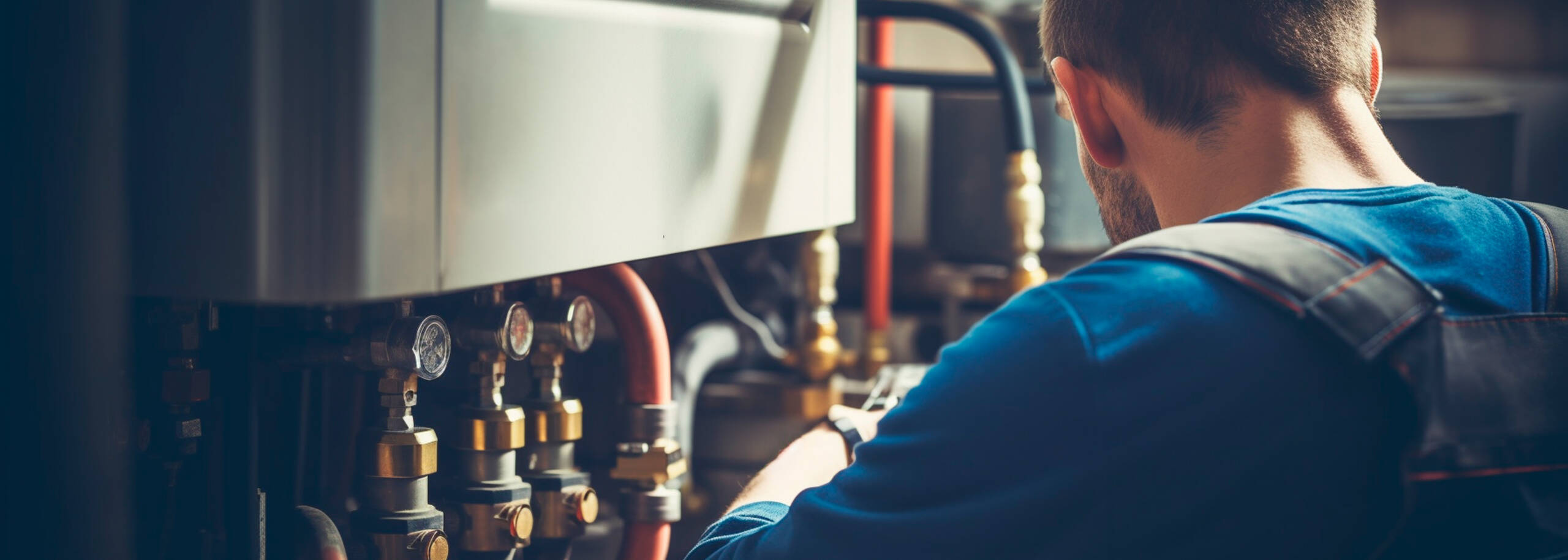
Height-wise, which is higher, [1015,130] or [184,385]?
[1015,130]

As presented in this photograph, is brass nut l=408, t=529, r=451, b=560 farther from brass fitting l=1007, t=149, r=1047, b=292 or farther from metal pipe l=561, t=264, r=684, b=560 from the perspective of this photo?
brass fitting l=1007, t=149, r=1047, b=292

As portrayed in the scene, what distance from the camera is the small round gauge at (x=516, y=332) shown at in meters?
0.63

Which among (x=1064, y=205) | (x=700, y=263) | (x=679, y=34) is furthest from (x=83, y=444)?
(x=1064, y=205)

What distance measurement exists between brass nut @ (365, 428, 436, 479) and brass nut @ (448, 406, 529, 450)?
57mm

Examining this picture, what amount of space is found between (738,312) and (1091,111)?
27.0 inches

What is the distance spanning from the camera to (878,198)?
1.49m

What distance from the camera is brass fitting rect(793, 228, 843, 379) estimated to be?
1.26 metres

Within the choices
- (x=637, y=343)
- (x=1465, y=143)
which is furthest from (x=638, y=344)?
(x=1465, y=143)

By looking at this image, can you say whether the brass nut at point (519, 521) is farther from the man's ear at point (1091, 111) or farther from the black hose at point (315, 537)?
the man's ear at point (1091, 111)

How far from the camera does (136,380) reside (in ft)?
1.78

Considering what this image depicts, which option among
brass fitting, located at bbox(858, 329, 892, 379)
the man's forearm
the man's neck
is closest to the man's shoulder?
the man's neck

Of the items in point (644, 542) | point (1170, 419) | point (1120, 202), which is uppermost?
point (1120, 202)

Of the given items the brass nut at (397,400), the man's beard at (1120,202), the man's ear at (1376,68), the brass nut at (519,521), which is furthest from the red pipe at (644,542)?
the man's ear at (1376,68)

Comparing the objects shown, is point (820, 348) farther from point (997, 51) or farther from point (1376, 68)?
point (1376, 68)
